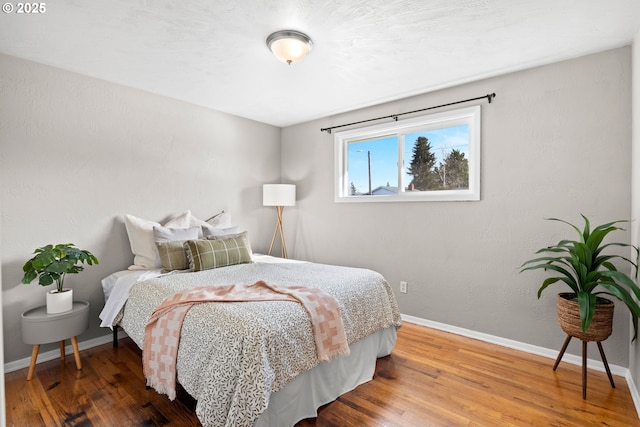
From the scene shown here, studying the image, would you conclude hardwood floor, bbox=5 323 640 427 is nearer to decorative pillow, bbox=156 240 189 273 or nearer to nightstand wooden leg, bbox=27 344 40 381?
nightstand wooden leg, bbox=27 344 40 381

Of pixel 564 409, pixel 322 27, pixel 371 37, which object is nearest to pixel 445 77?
pixel 371 37

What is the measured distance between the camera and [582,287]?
89.2 inches

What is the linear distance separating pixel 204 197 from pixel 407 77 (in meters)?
2.51

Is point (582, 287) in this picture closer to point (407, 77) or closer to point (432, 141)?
point (432, 141)

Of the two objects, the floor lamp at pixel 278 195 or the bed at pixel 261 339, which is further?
the floor lamp at pixel 278 195

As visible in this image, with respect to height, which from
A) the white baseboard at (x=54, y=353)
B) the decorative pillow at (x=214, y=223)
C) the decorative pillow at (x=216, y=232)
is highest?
the decorative pillow at (x=214, y=223)

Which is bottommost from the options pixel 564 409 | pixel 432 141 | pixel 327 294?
pixel 564 409

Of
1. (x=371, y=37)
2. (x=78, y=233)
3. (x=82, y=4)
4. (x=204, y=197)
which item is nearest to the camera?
(x=82, y=4)

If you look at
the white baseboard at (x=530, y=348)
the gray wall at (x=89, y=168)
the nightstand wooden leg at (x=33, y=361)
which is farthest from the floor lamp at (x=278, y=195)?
the nightstand wooden leg at (x=33, y=361)

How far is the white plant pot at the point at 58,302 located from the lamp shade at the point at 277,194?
225 cm

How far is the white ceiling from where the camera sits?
2049mm

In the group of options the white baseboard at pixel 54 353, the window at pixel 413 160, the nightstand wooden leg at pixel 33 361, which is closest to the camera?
the nightstand wooden leg at pixel 33 361

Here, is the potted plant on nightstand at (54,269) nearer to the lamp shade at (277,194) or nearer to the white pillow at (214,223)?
the white pillow at (214,223)

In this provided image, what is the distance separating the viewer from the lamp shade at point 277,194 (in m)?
4.23
